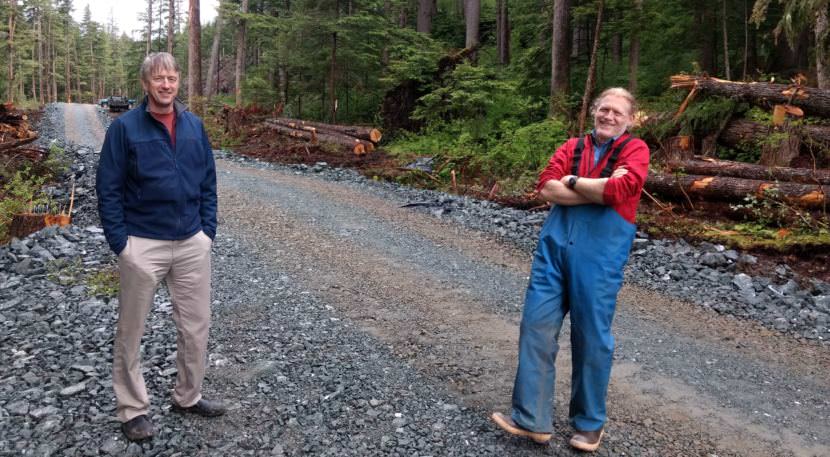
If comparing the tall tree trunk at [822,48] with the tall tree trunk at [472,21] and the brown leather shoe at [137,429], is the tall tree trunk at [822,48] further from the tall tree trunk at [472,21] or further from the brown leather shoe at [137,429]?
the brown leather shoe at [137,429]

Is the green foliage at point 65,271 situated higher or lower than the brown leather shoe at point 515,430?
higher

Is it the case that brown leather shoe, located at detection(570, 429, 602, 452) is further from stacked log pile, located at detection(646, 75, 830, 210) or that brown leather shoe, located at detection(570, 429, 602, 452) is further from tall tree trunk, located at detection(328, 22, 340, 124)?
tall tree trunk, located at detection(328, 22, 340, 124)

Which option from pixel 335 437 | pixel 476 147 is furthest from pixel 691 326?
pixel 476 147

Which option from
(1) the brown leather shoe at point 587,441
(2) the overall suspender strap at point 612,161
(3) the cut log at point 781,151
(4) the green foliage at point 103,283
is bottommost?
(1) the brown leather shoe at point 587,441

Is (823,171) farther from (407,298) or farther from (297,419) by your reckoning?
(297,419)

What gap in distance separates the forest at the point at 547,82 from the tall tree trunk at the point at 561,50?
5 cm

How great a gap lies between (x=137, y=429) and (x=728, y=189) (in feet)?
28.7

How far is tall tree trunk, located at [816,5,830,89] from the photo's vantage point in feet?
36.3

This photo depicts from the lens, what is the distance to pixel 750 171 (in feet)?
30.4

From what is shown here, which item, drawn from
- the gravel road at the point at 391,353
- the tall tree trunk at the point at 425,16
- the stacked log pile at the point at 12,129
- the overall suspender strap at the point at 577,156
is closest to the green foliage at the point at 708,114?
the gravel road at the point at 391,353

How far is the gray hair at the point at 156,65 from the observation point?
317 cm

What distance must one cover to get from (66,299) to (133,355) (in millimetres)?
3028

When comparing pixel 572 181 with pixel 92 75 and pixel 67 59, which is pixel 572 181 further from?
pixel 92 75

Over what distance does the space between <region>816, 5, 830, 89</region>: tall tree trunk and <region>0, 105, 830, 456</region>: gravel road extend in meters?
6.08
